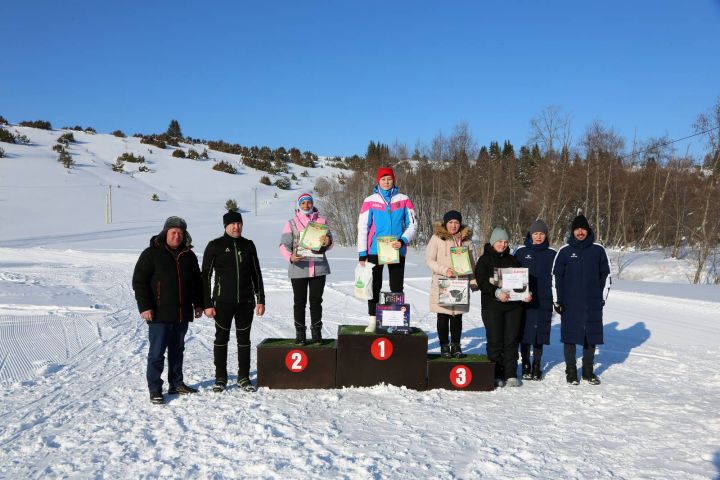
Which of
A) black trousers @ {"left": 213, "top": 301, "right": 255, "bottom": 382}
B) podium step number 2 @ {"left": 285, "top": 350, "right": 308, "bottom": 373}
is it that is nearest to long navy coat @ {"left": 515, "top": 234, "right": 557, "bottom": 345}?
podium step number 2 @ {"left": 285, "top": 350, "right": 308, "bottom": 373}

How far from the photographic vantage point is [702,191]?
81.3 feet

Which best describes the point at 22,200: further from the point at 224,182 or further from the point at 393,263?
the point at 393,263

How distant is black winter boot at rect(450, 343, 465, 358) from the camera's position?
19.4 ft

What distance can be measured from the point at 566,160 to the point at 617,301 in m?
19.7

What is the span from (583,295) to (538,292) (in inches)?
20.3

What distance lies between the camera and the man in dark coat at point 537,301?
605 centimetres

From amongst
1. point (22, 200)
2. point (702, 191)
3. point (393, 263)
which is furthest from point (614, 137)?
point (22, 200)

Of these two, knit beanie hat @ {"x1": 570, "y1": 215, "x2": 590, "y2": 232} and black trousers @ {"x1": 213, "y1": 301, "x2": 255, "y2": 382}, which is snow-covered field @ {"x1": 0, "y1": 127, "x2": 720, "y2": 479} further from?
knit beanie hat @ {"x1": 570, "y1": 215, "x2": 590, "y2": 232}

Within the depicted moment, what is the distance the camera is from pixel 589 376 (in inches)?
234

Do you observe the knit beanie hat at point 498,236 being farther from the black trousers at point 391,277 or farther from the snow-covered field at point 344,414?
the snow-covered field at point 344,414

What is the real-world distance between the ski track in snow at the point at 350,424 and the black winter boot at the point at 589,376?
0.12 m

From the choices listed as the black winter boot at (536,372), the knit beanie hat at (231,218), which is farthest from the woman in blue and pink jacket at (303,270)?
the black winter boot at (536,372)

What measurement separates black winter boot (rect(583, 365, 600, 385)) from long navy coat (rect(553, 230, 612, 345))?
0.31 meters

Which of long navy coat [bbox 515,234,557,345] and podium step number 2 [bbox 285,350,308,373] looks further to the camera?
long navy coat [bbox 515,234,557,345]
